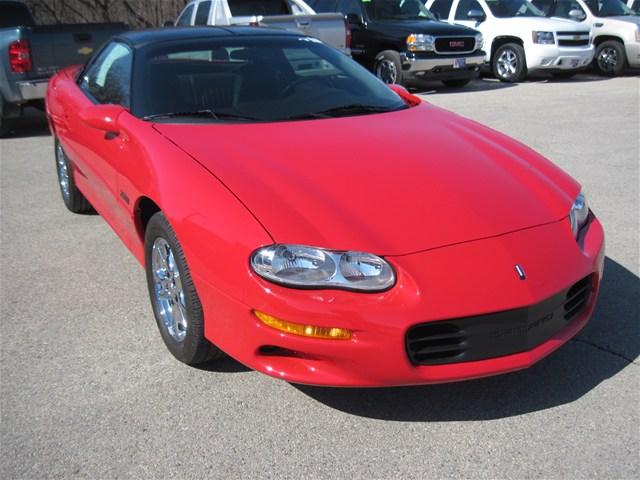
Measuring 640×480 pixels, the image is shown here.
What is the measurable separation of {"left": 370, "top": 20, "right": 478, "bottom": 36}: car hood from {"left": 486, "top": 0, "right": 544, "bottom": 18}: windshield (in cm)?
171

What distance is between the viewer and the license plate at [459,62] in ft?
40.4

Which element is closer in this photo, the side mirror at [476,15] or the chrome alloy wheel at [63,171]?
the chrome alloy wheel at [63,171]

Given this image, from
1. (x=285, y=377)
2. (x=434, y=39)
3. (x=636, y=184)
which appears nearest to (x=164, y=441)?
(x=285, y=377)

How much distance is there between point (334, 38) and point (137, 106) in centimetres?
801

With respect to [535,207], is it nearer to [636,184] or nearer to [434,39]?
[636,184]

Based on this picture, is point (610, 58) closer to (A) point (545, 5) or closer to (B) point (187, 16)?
(A) point (545, 5)

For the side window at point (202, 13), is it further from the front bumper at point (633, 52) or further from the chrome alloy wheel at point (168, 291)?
the chrome alloy wheel at point (168, 291)

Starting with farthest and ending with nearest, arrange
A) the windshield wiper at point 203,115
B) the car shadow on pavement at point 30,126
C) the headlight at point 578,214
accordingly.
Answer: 1. the car shadow on pavement at point 30,126
2. the windshield wiper at point 203,115
3. the headlight at point 578,214

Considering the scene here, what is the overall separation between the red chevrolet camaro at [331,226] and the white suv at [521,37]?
10032mm

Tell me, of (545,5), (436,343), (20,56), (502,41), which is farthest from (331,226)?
(545,5)

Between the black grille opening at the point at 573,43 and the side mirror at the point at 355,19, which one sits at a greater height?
the side mirror at the point at 355,19

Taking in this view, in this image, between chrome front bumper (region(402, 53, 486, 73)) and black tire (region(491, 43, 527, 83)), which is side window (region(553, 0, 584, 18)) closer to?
black tire (region(491, 43, 527, 83))

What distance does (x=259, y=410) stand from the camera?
2992 mm

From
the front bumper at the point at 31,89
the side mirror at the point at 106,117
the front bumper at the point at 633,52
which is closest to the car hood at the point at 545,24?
the front bumper at the point at 633,52
